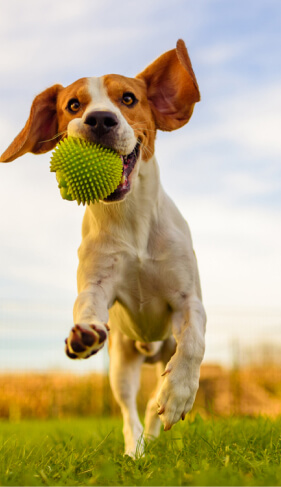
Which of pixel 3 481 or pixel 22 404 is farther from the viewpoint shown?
pixel 22 404

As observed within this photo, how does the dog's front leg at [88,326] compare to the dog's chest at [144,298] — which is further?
the dog's chest at [144,298]

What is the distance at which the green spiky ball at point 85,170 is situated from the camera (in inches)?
138

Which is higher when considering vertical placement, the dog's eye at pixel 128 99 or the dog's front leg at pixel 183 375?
the dog's eye at pixel 128 99

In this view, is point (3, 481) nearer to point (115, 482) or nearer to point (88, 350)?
point (115, 482)

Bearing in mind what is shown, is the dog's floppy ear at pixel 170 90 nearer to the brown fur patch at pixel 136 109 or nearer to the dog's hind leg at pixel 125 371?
the brown fur patch at pixel 136 109

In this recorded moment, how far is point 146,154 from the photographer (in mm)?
4020

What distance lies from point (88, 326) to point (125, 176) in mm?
1113

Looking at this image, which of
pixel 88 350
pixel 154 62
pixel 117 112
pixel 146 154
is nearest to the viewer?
pixel 88 350

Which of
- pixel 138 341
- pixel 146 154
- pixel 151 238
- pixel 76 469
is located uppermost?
pixel 146 154

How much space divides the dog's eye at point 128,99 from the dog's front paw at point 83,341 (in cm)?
162

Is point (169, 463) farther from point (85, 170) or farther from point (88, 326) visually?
point (85, 170)

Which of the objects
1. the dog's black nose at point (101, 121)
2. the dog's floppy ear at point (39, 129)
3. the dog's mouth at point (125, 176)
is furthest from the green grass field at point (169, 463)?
the dog's floppy ear at point (39, 129)

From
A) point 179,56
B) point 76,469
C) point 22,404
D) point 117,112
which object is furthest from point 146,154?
point 22,404

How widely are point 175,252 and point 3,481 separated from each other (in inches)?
77.9
